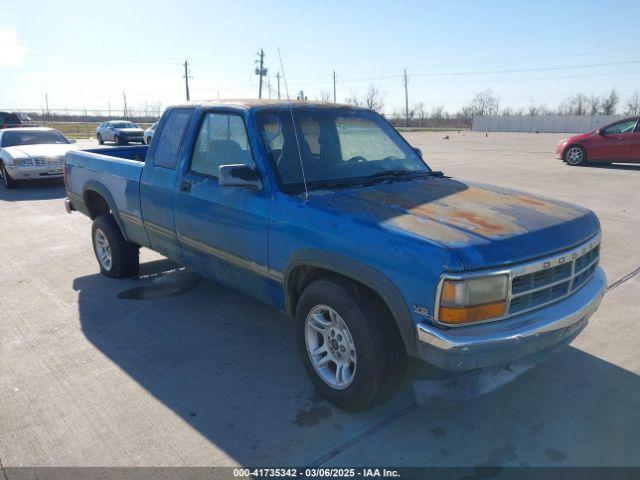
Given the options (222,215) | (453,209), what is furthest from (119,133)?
(453,209)

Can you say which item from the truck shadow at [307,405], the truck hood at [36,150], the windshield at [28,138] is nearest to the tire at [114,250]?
the truck shadow at [307,405]

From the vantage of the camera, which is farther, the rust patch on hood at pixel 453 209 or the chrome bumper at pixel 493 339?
the rust patch on hood at pixel 453 209

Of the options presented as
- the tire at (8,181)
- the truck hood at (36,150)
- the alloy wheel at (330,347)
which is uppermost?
the truck hood at (36,150)

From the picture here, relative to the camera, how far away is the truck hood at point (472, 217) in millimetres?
2650

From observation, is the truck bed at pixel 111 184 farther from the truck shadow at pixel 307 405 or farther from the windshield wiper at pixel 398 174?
the windshield wiper at pixel 398 174

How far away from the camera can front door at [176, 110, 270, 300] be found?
361 centimetres

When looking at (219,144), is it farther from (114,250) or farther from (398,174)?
(114,250)

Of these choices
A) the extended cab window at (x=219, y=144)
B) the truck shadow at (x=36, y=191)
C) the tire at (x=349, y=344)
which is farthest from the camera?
the truck shadow at (x=36, y=191)

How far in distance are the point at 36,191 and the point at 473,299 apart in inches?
497

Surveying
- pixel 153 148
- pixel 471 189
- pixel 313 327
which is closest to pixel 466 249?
pixel 313 327

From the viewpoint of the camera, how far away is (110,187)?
17.6ft

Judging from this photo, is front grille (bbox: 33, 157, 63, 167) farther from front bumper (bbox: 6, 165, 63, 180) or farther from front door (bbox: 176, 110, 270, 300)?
front door (bbox: 176, 110, 270, 300)

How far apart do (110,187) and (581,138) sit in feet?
51.4

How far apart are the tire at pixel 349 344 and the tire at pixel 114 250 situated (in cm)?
302
